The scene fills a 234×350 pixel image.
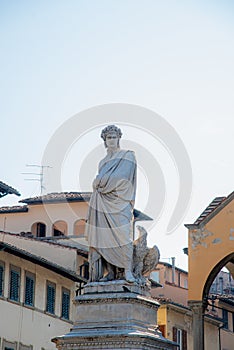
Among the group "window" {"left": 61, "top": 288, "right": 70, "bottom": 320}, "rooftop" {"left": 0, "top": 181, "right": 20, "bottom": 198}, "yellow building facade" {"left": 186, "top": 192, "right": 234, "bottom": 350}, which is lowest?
"yellow building facade" {"left": 186, "top": 192, "right": 234, "bottom": 350}

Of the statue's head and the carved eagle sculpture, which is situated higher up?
the statue's head

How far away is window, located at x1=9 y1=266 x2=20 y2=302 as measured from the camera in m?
Answer: 34.8

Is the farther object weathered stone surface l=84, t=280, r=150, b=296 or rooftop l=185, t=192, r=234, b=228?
rooftop l=185, t=192, r=234, b=228

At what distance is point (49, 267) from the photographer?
121 feet

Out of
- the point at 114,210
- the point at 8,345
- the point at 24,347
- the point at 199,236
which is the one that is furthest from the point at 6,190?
the point at 114,210

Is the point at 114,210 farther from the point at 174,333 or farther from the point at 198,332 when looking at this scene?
the point at 174,333

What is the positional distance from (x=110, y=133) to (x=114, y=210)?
1.34 meters

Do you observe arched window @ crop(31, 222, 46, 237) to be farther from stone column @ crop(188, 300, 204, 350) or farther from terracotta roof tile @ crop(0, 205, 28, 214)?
stone column @ crop(188, 300, 204, 350)

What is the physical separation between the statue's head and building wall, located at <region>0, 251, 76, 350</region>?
1830 cm

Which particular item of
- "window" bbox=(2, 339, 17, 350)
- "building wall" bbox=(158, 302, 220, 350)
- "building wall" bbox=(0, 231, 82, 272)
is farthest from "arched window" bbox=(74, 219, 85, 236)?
"window" bbox=(2, 339, 17, 350)

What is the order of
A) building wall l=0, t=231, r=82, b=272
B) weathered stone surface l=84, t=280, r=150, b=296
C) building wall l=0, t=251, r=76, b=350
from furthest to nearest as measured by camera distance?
1. building wall l=0, t=231, r=82, b=272
2. building wall l=0, t=251, r=76, b=350
3. weathered stone surface l=84, t=280, r=150, b=296

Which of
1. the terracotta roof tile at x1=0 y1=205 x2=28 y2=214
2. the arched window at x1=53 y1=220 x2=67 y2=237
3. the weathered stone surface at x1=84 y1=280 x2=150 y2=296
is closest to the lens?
the weathered stone surface at x1=84 y1=280 x2=150 y2=296

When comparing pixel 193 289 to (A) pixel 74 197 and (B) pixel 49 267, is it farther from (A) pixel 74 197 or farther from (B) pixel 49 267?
(A) pixel 74 197

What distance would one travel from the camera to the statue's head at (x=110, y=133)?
54.0ft
